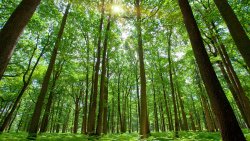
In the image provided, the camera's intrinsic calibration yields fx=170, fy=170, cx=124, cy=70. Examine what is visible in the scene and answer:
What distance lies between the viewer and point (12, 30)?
329 centimetres

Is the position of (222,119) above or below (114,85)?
below

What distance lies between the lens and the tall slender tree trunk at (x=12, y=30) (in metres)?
3.02

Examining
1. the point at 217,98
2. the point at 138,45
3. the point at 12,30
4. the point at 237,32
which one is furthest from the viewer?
the point at 138,45

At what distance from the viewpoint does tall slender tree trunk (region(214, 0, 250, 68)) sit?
5555 millimetres

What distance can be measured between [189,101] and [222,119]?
3835 centimetres

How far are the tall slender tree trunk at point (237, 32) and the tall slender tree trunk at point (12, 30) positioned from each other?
20.2 feet

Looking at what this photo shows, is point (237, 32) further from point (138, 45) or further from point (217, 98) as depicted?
point (138, 45)

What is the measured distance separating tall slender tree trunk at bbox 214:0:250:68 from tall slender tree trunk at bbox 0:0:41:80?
6144 millimetres

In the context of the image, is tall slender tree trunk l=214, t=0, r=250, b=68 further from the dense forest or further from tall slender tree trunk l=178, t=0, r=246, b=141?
tall slender tree trunk l=178, t=0, r=246, b=141

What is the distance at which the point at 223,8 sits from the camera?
6297 mm

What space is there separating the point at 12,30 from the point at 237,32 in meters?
6.55

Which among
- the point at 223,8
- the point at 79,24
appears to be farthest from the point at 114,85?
the point at 223,8

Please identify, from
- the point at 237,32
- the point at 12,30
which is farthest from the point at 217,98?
the point at 12,30

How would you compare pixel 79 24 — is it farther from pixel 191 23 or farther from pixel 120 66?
pixel 191 23
